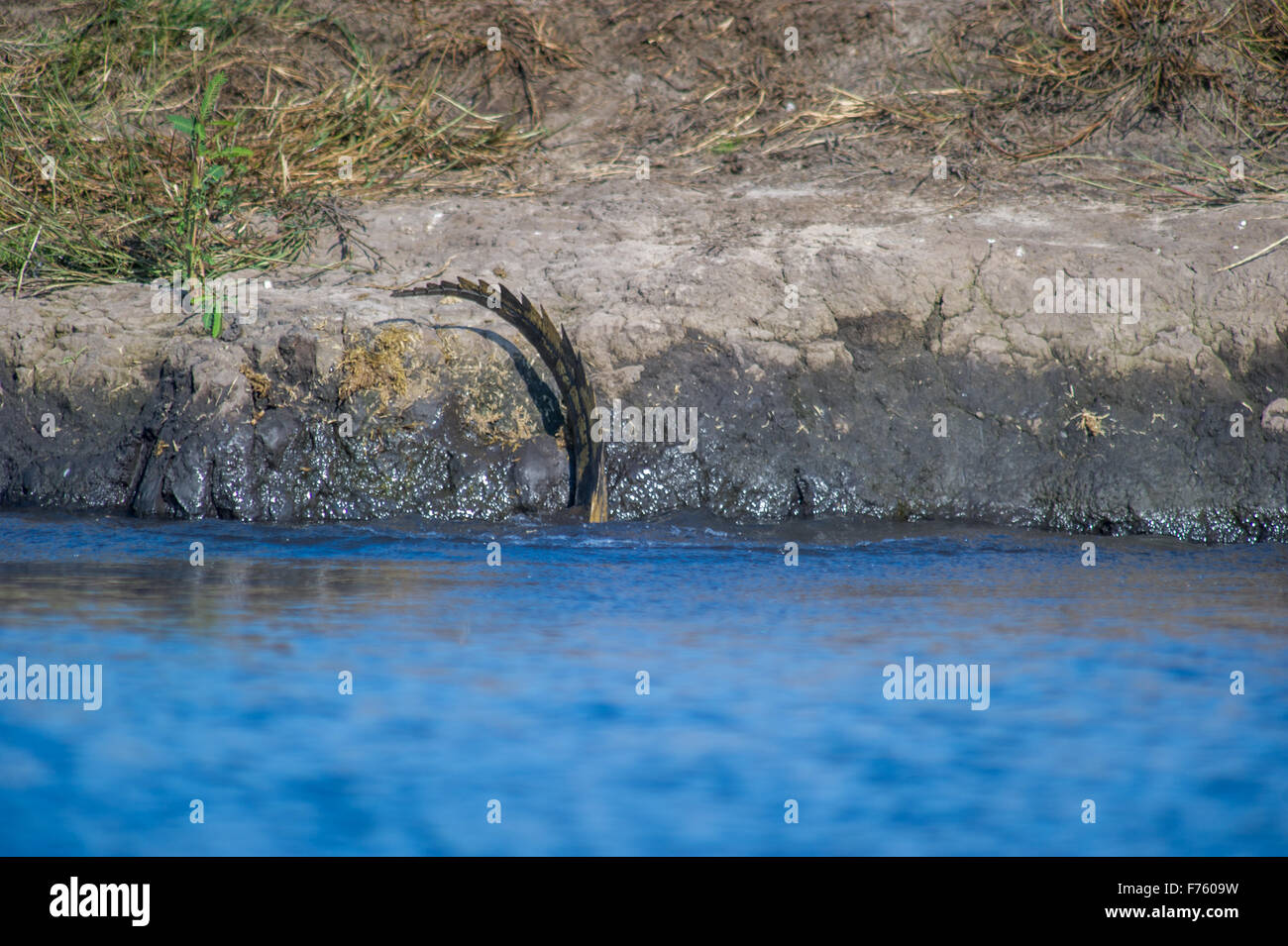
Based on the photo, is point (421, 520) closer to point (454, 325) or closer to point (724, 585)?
point (454, 325)

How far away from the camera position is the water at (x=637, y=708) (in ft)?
9.89

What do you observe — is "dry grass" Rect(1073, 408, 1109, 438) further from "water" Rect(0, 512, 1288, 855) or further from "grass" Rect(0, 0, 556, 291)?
"grass" Rect(0, 0, 556, 291)

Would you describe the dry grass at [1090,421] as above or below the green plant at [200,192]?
below

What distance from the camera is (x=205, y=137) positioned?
6.98 meters

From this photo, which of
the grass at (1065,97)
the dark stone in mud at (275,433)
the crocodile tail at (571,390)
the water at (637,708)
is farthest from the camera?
the grass at (1065,97)

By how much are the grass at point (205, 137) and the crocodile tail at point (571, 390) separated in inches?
56.2

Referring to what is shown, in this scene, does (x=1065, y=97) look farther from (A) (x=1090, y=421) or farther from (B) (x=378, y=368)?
(B) (x=378, y=368)

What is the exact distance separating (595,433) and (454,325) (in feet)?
3.12

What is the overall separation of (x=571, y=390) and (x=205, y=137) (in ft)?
9.97

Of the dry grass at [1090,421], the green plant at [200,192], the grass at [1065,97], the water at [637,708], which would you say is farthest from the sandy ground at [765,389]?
the grass at [1065,97]

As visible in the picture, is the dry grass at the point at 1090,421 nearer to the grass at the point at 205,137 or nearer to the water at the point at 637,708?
the water at the point at 637,708

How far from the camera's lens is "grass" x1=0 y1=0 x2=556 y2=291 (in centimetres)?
644

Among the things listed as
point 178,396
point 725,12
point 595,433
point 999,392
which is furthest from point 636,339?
point 725,12

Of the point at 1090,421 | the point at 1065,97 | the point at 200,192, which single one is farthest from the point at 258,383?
the point at 1065,97
